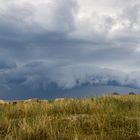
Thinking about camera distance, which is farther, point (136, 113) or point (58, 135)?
point (136, 113)

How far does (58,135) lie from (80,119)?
3.05 m

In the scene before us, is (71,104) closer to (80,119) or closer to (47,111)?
(47,111)

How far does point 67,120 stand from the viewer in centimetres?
1678

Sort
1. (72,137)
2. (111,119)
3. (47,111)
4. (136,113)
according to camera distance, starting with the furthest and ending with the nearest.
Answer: (47,111)
(136,113)
(111,119)
(72,137)

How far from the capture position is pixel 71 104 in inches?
889

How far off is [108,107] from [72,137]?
25.3 ft

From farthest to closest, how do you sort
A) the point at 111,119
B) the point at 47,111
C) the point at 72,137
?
the point at 47,111, the point at 111,119, the point at 72,137

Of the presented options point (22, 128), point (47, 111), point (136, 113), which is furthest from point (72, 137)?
point (47, 111)

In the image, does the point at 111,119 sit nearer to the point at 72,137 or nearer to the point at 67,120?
the point at 67,120

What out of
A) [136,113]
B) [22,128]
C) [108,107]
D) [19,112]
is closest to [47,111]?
[19,112]

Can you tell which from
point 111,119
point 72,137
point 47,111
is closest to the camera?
point 72,137

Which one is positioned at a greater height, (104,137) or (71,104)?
(71,104)

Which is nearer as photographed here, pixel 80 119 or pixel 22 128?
pixel 22 128

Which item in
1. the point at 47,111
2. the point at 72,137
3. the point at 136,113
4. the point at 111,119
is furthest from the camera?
the point at 47,111
